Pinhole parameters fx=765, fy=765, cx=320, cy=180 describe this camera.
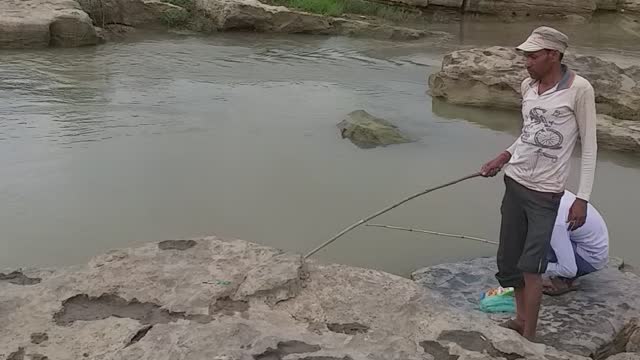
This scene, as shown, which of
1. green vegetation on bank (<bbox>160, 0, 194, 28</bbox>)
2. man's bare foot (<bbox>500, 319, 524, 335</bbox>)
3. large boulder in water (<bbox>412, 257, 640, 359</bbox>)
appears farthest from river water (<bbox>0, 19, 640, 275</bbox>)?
green vegetation on bank (<bbox>160, 0, 194, 28</bbox>)

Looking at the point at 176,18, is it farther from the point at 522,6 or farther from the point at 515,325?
the point at 515,325

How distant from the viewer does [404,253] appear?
188 inches

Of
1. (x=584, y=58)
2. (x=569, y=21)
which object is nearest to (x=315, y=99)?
(x=584, y=58)

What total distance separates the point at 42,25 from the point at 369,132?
5646 millimetres

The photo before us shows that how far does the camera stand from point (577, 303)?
3.83 metres

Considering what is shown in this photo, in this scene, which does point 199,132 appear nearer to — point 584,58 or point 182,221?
point 182,221

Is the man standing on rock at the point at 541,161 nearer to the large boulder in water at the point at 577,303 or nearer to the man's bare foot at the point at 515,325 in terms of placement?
the man's bare foot at the point at 515,325

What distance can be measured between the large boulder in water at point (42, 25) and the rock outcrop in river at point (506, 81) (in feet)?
16.6

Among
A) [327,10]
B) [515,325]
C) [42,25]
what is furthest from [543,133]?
[327,10]

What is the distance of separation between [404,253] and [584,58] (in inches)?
188

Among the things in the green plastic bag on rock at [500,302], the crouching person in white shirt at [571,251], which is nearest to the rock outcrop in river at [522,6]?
the crouching person in white shirt at [571,251]

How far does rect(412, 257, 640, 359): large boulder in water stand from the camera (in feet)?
11.5

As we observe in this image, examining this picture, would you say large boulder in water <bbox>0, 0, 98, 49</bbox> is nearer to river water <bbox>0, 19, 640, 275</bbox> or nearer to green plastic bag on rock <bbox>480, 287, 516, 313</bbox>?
river water <bbox>0, 19, 640, 275</bbox>

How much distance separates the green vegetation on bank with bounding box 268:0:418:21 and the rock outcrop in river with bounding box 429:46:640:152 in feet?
18.8
